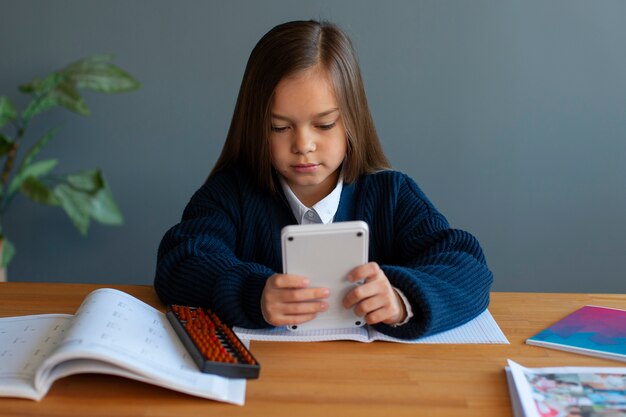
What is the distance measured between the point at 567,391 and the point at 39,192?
0.60 meters

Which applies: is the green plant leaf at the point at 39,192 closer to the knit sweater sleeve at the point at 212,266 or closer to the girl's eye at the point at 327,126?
the knit sweater sleeve at the point at 212,266

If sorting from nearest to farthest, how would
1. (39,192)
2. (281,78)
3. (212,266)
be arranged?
(39,192)
(212,266)
(281,78)

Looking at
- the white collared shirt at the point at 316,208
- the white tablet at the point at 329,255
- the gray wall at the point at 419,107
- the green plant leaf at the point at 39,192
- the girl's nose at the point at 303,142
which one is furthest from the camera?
the gray wall at the point at 419,107

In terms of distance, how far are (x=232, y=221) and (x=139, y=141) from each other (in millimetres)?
769

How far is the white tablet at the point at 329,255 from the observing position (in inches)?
40.2

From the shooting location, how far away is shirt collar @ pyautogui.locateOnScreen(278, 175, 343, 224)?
1439mm

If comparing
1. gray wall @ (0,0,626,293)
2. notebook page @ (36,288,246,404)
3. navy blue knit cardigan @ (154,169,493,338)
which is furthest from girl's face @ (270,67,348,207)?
gray wall @ (0,0,626,293)

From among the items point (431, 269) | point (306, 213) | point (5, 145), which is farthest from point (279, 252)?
point (5, 145)

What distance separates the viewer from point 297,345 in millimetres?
1062

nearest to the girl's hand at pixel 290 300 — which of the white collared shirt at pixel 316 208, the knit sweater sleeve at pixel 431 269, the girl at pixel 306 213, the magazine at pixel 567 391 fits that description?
the girl at pixel 306 213

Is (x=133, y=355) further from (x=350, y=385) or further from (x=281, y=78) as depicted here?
(x=281, y=78)

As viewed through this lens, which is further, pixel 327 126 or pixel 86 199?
pixel 327 126

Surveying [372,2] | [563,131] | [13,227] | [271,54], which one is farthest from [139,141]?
[563,131]

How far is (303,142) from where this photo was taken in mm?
1322
